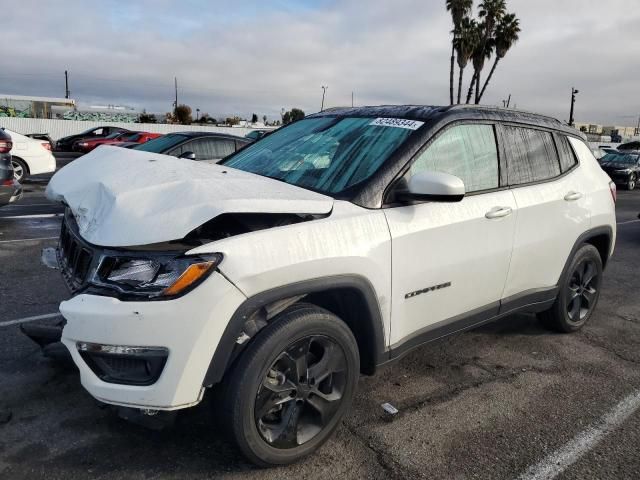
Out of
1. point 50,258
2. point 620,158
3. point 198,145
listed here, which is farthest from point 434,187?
point 620,158

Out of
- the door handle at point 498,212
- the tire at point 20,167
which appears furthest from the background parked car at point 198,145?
the door handle at point 498,212

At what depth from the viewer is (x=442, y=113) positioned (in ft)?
10.5

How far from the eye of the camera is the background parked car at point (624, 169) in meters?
20.9

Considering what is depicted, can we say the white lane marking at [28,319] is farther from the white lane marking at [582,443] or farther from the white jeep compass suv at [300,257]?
the white lane marking at [582,443]

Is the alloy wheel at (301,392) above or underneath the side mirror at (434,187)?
underneath

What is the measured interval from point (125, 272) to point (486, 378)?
2.50 m

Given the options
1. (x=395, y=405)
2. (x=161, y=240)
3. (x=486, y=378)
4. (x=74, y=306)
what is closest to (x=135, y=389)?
(x=74, y=306)

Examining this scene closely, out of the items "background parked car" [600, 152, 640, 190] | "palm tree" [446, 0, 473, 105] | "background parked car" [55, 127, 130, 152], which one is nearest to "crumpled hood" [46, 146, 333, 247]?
"background parked car" [600, 152, 640, 190]

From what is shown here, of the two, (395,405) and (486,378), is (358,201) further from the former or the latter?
(486,378)

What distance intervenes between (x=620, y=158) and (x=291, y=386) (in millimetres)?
23594

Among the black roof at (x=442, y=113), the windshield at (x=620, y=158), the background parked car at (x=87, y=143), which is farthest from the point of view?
the background parked car at (x=87, y=143)

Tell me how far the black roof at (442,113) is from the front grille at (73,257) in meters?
1.84

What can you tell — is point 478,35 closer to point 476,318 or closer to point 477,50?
point 477,50

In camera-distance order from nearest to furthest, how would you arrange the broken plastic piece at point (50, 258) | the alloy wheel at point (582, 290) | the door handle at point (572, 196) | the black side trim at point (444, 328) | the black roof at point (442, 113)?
the black side trim at point (444, 328), the broken plastic piece at point (50, 258), the black roof at point (442, 113), the door handle at point (572, 196), the alloy wheel at point (582, 290)
